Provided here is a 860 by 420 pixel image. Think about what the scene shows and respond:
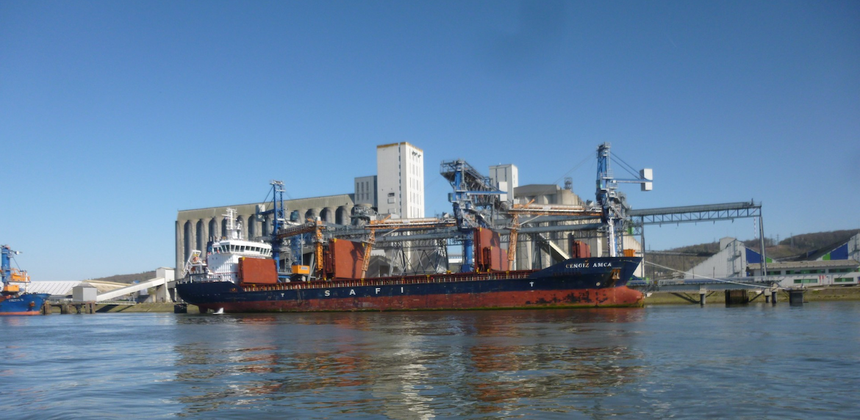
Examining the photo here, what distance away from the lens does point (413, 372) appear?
17047 mm

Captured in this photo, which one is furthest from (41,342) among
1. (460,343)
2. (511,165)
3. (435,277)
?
(511,165)

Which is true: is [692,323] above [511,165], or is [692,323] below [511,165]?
below

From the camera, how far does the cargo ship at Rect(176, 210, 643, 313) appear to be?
50.1 metres

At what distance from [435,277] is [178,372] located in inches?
1481

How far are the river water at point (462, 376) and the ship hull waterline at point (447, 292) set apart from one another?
69.0 ft

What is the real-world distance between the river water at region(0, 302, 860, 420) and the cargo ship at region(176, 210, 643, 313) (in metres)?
21.1

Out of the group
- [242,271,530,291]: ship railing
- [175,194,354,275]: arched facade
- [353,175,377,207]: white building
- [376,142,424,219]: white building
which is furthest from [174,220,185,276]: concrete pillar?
[242,271,530,291]: ship railing

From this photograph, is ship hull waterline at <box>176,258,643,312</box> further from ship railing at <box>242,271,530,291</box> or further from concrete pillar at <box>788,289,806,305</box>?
concrete pillar at <box>788,289,806,305</box>

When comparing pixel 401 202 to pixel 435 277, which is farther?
pixel 401 202

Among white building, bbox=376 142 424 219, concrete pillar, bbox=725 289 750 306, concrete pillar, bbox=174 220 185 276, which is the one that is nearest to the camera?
concrete pillar, bbox=725 289 750 306

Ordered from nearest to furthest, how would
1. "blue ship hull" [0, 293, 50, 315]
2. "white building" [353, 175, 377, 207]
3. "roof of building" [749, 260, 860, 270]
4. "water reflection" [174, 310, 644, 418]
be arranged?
"water reflection" [174, 310, 644, 418], "roof of building" [749, 260, 860, 270], "blue ship hull" [0, 293, 50, 315], "white building" [353, 175, 377, 207]

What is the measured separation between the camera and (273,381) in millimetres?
16203

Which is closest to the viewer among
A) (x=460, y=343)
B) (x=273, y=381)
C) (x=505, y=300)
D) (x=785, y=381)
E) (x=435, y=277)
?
(x=785, y=381)

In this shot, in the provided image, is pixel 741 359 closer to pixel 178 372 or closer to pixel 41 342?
pixel 178 372
